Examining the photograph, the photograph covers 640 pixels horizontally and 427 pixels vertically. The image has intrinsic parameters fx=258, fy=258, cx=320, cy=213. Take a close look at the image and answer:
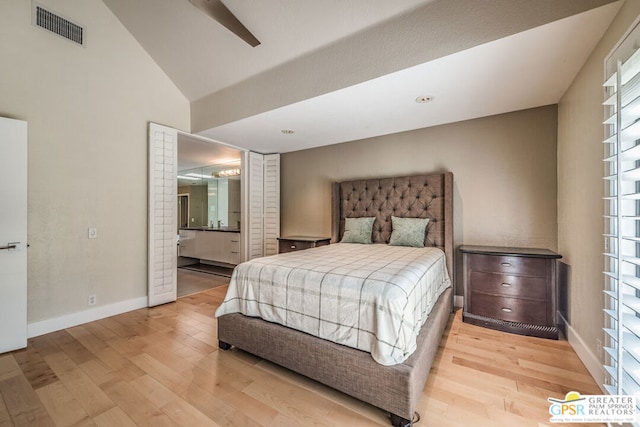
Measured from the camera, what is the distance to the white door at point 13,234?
2121 millimetres

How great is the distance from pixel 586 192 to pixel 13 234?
15.0 feet

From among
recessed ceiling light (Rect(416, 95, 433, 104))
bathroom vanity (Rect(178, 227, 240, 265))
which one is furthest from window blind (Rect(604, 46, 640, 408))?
bathroom vanity (Rect(178, 227, 240, 265))

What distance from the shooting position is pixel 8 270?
2.13 meters

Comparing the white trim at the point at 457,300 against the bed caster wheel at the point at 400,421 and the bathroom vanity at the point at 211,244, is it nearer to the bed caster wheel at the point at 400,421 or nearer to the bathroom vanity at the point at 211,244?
the bed caster wheel at the point at 400,421

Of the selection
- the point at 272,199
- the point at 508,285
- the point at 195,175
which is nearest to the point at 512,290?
the point at 508,285

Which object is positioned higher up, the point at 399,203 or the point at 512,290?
the point at 399,203

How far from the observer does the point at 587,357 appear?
1860mm

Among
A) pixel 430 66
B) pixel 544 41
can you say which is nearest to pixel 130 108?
pixel 430 66

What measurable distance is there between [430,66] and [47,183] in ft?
11.8

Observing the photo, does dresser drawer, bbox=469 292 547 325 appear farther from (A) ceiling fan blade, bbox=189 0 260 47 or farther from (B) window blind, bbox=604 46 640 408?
(A) ceiling fan blade, bbox=189 0 260 47

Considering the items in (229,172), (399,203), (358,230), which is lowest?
(358,230)

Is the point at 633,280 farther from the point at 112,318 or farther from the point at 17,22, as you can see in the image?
the point at 17,22

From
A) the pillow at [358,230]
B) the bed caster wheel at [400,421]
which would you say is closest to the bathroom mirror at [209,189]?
the pillow at [358,230]

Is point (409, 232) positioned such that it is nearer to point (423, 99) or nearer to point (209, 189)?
point (423, 99)
